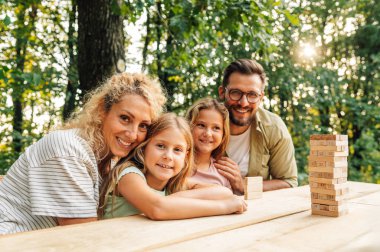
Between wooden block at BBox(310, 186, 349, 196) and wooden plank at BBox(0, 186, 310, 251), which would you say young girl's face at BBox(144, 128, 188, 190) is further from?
wooden block at BBox(310, 186, 349, 196)

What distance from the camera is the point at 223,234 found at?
4.05 ft

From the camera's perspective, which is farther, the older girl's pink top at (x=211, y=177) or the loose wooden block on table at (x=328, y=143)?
the older girl's pink top at (x=211, y=177)

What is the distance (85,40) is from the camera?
345 centimetres

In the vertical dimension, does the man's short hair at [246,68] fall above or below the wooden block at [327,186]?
above

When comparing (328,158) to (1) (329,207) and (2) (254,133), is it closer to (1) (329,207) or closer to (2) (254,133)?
(1) (329,207)

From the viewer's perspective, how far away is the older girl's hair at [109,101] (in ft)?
6.20

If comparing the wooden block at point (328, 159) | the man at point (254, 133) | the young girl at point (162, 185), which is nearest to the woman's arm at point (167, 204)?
the young girl at point (162, 185)

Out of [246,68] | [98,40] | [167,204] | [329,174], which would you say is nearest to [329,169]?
[329,174]

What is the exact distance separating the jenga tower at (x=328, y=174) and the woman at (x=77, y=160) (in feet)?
2.82

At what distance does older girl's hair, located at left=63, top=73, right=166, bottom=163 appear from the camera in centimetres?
189

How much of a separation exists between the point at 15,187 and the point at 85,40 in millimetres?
2119

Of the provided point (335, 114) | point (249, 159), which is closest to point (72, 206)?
point (249, 159)

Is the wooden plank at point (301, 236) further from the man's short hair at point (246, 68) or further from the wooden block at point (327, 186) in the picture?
the man's short hair at point (246, 68)

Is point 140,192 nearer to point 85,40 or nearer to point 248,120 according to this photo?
point 248,120
